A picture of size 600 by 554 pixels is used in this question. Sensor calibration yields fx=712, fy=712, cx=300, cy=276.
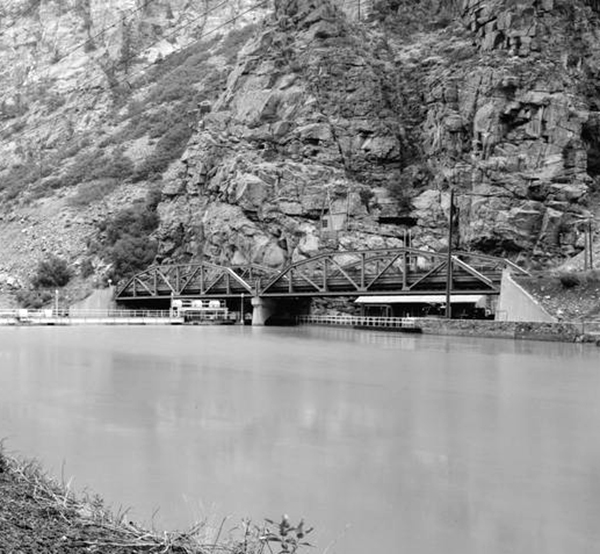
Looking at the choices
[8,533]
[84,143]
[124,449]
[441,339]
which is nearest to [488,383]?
[124,449]

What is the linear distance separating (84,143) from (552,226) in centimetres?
9995

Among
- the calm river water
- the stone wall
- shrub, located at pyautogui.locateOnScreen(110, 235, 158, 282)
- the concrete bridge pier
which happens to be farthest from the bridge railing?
the calm river water

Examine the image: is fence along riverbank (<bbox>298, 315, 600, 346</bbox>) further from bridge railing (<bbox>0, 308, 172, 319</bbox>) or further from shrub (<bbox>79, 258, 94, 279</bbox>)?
shrub (<bbox>79, 258, 94, 279</bbox>)

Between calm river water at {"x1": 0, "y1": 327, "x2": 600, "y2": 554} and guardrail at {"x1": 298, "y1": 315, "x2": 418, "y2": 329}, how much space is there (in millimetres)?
35333

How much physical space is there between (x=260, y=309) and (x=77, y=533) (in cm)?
8061

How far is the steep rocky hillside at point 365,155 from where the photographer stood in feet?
270

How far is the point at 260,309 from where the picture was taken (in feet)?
286

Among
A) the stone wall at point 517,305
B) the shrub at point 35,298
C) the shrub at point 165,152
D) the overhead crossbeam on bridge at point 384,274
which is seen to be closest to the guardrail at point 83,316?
the shrub at point 35,298

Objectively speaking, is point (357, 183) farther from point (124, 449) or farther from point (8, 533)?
point (8, 533)

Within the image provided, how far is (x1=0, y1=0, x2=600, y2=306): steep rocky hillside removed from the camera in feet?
270

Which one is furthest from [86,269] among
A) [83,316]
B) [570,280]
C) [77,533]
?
[77,533]

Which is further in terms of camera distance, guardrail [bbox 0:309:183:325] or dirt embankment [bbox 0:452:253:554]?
guardrail [bbox 0:309:183:325]

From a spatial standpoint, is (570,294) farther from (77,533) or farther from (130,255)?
(130,255)

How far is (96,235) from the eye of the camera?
107688 mm
